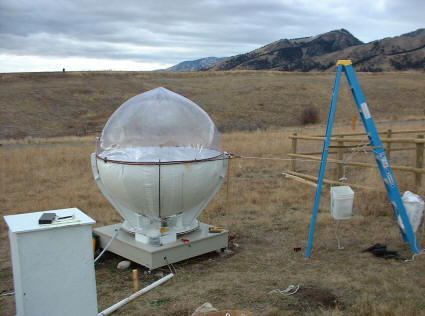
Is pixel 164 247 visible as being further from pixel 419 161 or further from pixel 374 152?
pixel 419 161

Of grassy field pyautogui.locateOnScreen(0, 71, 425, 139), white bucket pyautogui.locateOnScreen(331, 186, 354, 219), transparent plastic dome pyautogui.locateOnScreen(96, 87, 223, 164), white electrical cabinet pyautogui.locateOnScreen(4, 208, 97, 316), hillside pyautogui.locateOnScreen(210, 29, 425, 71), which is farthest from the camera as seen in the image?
hillside pyautogui.locateOnScreen(210, 29, 425, 71)

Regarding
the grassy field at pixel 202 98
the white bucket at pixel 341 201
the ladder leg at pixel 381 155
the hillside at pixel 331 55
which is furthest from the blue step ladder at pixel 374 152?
the hillside at pixel 331 55

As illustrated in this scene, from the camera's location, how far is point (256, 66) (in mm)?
135000

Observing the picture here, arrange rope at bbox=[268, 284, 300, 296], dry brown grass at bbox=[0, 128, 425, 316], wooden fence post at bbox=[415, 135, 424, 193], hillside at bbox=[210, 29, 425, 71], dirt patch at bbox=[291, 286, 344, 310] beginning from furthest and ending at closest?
hillside at bbox=[210, 29, 425, 71] < wooden fence post at bbox=[415, 135, 424, 193] < rope at bbox=[268, 284, 300, 296] < dry brown grass at bbox=[0, 128, 425, 316] < dirt patch at bbox=[291, 286, 344, 310]

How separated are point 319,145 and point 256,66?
12208 centimetres

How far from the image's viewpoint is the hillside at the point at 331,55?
11204 centimetres

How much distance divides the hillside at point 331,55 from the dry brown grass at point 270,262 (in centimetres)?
9669

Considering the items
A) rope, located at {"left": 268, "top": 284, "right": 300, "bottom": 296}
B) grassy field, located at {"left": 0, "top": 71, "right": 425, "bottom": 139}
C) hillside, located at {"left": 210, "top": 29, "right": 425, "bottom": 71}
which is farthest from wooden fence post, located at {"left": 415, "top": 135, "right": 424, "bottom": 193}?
hillside, located at {"left": 210, "top": 29, "right": 425, "bottom": 71}

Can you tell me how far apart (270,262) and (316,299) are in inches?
49.5

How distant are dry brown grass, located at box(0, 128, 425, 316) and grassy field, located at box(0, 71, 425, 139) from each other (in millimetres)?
20051

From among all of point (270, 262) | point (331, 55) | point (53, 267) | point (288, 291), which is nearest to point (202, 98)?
point (270, 262)

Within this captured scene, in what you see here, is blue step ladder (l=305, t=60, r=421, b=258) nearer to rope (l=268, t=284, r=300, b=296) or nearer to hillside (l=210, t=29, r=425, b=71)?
rope (l=268, t=284, r=300, b=296)

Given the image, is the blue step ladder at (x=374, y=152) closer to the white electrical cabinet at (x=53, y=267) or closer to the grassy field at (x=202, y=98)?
the white electrical cabinet at (x=53, y=267)

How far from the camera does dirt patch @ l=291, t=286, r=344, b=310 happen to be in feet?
14.4
